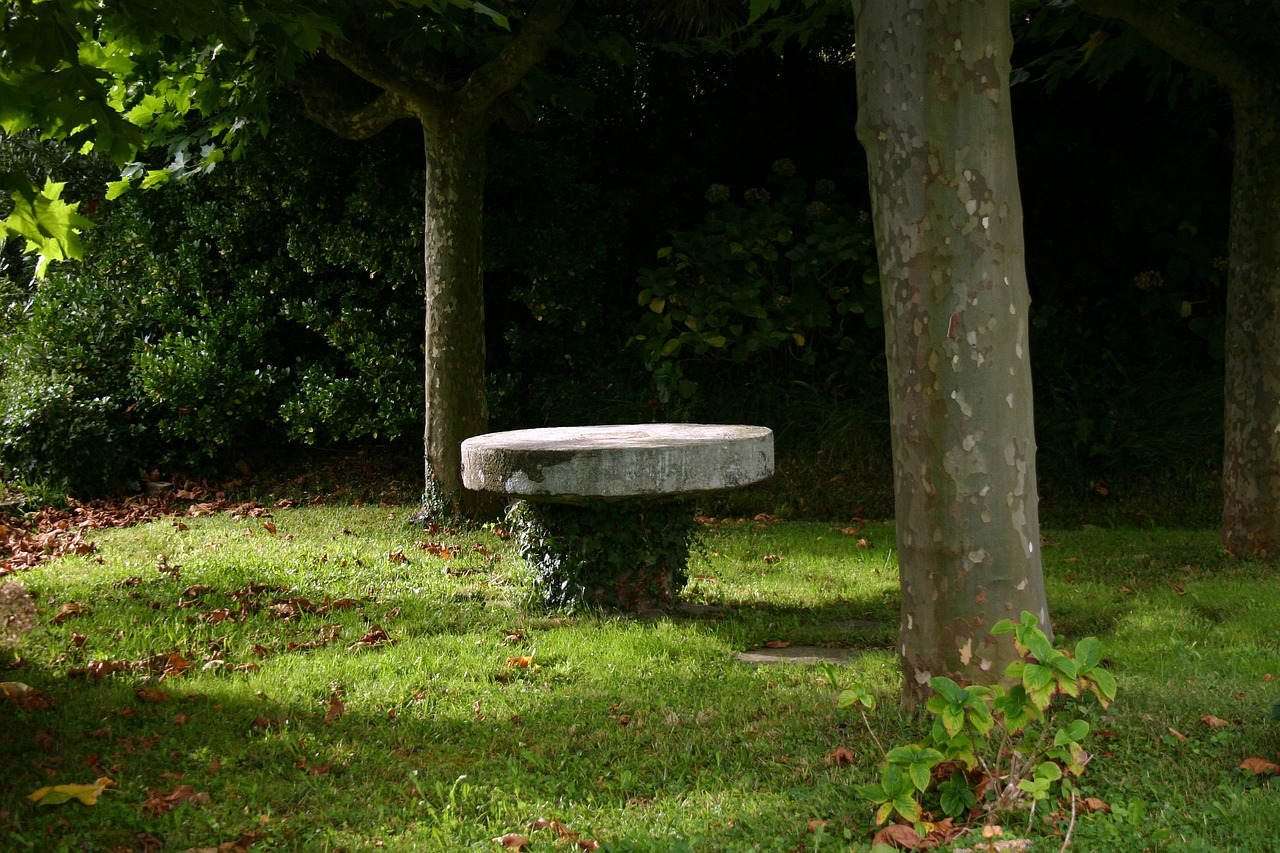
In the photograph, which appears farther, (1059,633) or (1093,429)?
(1093,429)

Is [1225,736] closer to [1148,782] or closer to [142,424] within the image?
[1148,782]

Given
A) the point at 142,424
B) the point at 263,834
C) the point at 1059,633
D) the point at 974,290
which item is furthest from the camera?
the point at 142,424

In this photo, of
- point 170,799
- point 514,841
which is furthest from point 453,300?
point 514,841

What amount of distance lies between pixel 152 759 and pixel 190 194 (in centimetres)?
779

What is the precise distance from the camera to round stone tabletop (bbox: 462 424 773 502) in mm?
5223

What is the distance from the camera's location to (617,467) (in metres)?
5.21

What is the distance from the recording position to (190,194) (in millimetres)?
10266

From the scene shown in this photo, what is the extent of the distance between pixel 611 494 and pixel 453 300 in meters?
3.29

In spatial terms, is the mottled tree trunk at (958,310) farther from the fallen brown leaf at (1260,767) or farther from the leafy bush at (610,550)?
the leafy bush at (610,550)

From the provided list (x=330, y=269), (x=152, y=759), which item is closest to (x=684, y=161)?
(x=330, y=269)

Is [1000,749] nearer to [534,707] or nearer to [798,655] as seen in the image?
[534,707]

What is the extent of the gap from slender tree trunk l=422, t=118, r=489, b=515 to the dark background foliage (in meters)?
1.07

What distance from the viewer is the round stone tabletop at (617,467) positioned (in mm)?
5223

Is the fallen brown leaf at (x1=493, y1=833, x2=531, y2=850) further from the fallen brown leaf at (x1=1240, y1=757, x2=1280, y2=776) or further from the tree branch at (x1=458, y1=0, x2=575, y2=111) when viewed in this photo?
the tree branch at (x1=458, y1=0, x2=575, y2=111)
